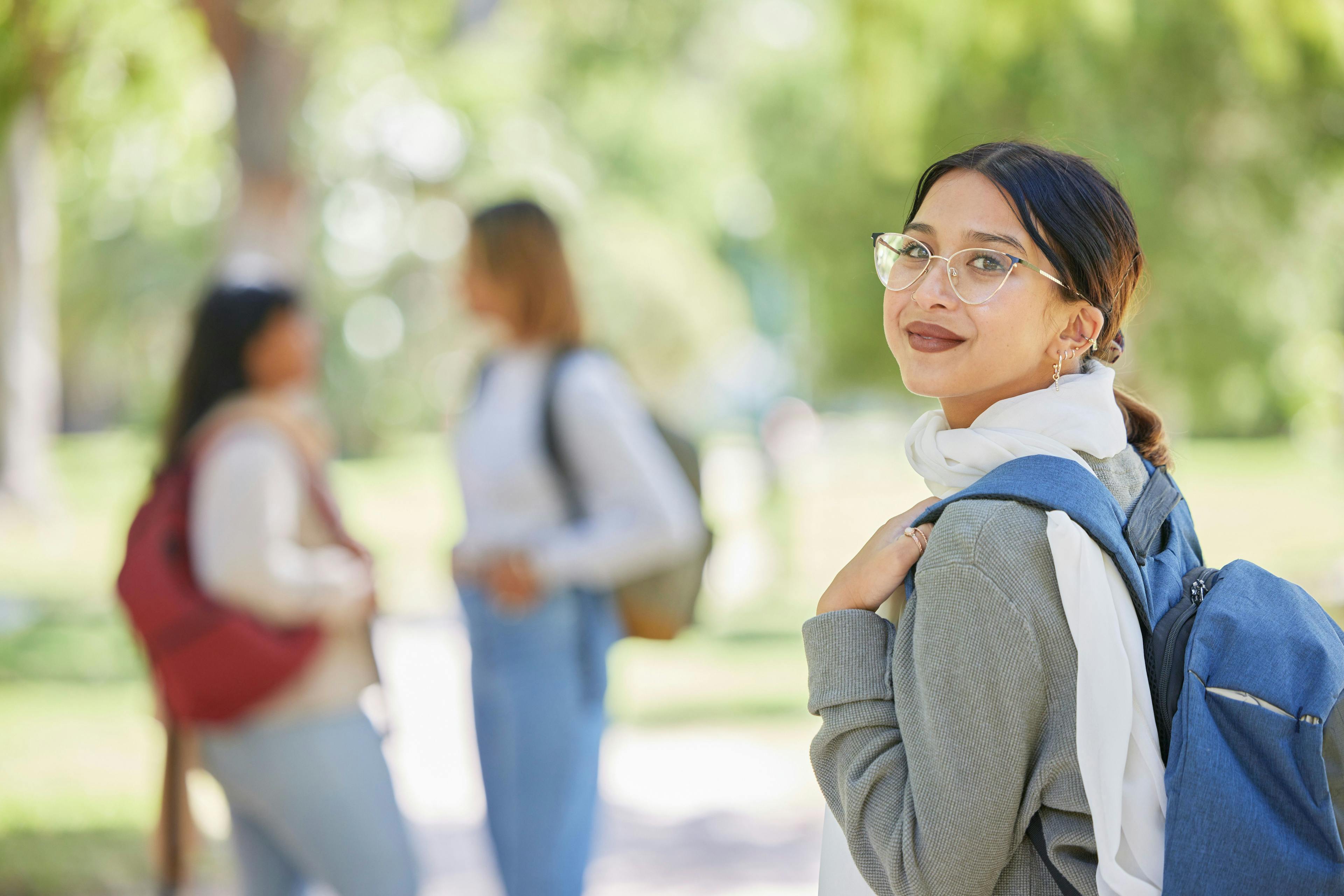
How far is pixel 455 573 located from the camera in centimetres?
360

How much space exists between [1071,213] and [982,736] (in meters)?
0.69

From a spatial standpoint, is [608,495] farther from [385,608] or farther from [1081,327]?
[385,608]

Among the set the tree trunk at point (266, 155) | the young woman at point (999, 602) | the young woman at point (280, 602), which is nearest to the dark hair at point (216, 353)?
the young woman at point (280, 602)

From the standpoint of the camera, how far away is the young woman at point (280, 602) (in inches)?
120

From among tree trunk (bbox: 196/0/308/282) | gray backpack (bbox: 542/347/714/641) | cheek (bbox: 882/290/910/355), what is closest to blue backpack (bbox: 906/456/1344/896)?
cheek (bbox: 882/290/910/355)

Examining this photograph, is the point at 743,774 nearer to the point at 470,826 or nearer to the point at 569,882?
the point at 470,826

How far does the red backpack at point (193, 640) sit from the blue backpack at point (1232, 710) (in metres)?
1.97

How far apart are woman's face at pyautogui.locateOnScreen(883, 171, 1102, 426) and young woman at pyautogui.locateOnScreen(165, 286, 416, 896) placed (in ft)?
6.33

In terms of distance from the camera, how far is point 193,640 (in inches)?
120

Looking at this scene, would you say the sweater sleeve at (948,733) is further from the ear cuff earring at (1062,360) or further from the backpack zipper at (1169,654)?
the ear cuff earring at (1062,360)

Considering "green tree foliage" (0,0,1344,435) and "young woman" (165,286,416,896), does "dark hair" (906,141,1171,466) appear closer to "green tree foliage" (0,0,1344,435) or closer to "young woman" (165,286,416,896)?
"green tree foliage" (0,0,1344,435)

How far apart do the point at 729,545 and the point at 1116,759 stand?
1889 centimetres

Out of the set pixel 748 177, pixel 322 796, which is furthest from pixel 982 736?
pixel 748 177

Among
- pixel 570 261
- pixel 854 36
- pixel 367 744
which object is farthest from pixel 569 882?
pixel 854 36
